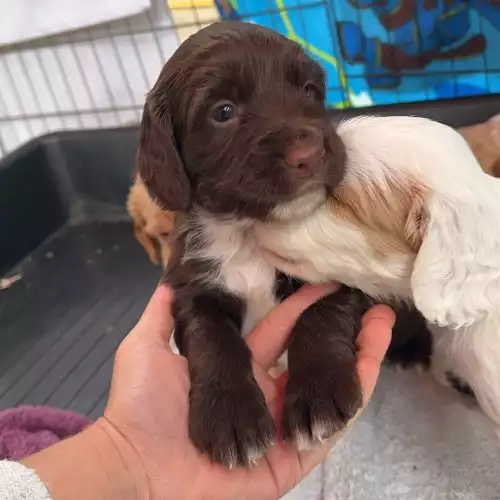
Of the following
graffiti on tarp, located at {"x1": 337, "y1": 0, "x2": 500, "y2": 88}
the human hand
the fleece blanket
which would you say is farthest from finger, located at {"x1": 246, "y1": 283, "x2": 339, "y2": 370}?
graffiti on tarp, located at {"x1": 337, "y1": 0, "x2": 500, "y2": 88}

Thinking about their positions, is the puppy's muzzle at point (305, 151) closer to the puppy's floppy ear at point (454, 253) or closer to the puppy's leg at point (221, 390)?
the puppy's floppy ear at point (454, 253)

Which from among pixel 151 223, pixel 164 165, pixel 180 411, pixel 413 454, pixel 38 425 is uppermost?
pixel 164 165

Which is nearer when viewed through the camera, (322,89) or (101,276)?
(322,89)

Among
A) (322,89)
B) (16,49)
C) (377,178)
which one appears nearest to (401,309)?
(377,178)

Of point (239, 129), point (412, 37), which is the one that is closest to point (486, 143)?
point (412, 37)

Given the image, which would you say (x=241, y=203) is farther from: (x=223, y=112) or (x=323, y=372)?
(x=323, y=372)

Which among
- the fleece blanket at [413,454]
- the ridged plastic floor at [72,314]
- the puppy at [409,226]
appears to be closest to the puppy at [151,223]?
the ridged plastic floor at [72,314]

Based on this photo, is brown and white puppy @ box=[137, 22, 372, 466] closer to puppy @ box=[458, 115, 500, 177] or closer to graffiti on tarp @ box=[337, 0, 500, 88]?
puppy @ box=[458, 115, 500, 177]

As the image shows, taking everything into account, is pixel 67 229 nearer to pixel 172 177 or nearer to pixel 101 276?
pixel 101 276
